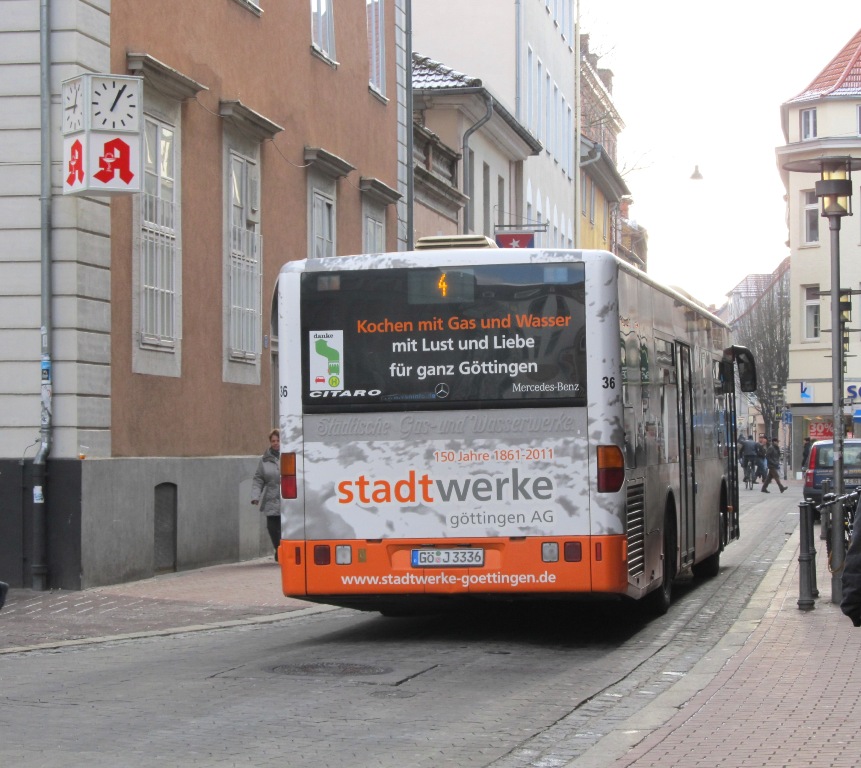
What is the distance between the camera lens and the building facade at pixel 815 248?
221 feet

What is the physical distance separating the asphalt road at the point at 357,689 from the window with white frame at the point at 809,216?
5500 cm

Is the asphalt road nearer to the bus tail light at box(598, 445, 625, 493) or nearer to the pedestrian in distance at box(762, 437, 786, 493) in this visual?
the bus tail light at box(598, 445, 625, 493)

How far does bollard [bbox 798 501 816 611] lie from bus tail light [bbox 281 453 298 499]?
179 inches

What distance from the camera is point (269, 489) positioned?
20453 mm

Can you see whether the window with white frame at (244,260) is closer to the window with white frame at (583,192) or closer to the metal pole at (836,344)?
the metal pole at (836,344)

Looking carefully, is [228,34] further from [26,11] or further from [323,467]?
[323,467]

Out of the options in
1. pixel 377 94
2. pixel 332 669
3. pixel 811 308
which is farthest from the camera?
pixel 811 308

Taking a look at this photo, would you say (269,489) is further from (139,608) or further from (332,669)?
(332,669)

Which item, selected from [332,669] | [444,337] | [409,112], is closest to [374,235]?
[409,112]

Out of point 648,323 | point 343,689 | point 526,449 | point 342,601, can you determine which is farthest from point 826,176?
point 343,689

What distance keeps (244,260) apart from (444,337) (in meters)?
10.2

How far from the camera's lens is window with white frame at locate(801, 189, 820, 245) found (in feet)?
224

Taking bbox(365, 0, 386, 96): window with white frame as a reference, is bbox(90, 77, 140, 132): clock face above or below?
below

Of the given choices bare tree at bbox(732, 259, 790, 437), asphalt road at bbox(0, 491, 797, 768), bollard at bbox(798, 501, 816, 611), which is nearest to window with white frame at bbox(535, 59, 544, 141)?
bare tree at bbox(732, 259, 790, 437)
